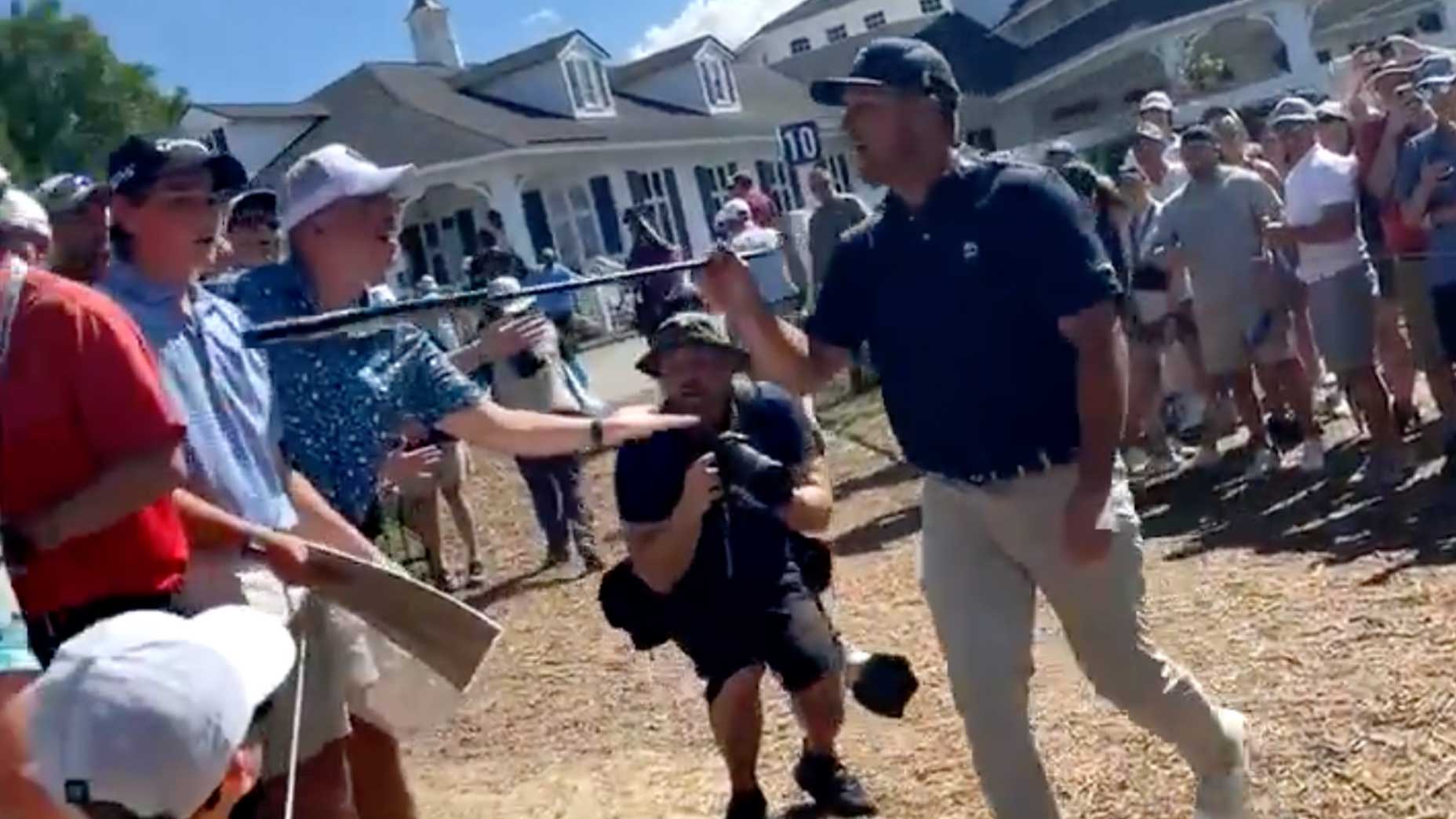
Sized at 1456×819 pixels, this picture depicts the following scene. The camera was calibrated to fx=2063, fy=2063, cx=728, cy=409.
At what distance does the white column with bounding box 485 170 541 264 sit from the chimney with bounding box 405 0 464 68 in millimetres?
11528

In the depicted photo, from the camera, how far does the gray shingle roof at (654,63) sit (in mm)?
43719

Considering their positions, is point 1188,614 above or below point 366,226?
below

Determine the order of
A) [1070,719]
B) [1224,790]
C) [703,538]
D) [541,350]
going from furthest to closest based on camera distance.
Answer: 1. [541,350]
2. [1070,719]
3. [703,538]
4. [1224,790]

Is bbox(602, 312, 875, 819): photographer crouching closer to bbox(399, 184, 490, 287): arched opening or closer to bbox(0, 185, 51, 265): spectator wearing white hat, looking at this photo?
bbox(0, 185, 51, 265): spectator wearing white hat

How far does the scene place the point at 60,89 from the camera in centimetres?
6072

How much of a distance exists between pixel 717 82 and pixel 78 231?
3992cm

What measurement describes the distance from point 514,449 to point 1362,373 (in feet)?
17.8

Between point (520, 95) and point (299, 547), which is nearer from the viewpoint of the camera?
point (299, 547)

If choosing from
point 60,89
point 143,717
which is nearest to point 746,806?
point 143,717

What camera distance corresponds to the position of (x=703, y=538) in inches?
233

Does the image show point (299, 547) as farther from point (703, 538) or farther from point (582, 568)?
point (582, 568)

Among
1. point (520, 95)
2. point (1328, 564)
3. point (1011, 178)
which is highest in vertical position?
point (520, 95)

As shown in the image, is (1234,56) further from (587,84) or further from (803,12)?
(803,12)

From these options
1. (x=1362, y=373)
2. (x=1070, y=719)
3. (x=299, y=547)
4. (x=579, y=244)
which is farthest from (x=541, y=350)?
(x=579, y=244)
